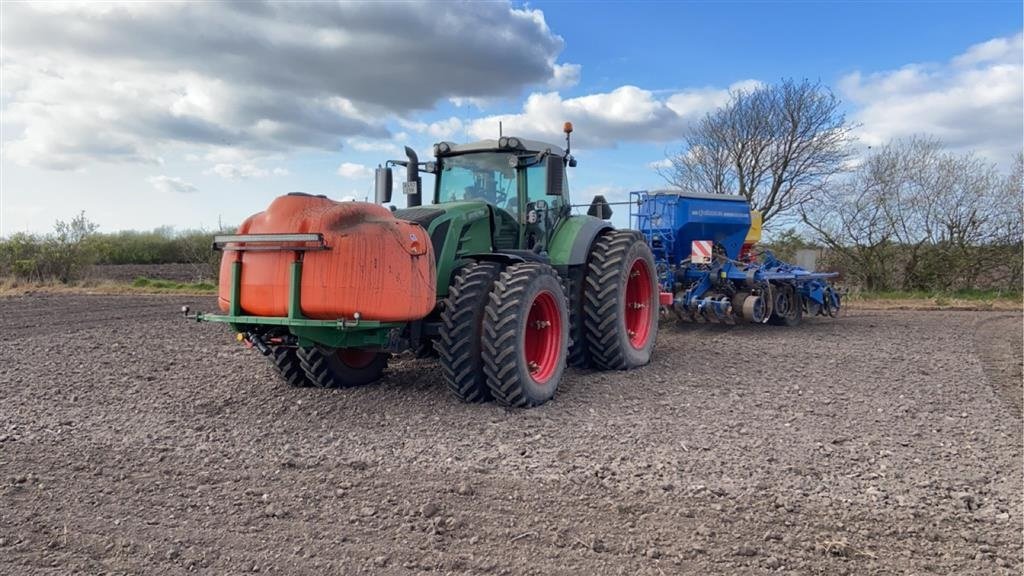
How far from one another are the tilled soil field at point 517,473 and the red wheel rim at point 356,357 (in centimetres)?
28

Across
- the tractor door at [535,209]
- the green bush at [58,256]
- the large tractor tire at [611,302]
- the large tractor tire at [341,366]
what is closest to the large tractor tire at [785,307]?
the large tractor tire at [611,302]

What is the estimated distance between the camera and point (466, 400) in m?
6.01

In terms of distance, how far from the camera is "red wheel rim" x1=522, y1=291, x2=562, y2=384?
651cm

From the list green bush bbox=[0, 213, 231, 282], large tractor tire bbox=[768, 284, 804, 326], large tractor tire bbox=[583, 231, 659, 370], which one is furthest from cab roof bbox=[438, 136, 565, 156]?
green bush bbox=[0, 213, 231, 282]

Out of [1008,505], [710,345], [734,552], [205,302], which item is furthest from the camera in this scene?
[205,302]

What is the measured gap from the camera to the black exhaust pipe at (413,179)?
794 cm

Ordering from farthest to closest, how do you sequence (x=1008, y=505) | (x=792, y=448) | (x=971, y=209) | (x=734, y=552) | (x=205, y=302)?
(x=971, y=209)
(x=205, y=302)
(x=792, y=448)
(x=1008, y=505)
(x=734, y=552)

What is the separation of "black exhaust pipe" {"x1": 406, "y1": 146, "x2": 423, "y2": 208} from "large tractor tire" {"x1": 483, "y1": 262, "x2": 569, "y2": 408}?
2128 millimetres

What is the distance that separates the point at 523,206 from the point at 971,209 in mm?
17217

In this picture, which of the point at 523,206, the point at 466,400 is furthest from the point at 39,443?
the point at 523,206

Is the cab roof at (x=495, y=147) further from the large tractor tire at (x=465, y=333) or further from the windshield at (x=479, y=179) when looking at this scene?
the large tractor tire at (x=465, y=333)

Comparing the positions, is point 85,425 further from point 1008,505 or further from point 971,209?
point 971,209

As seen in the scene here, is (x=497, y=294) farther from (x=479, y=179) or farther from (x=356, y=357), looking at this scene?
(x=479, y=179)

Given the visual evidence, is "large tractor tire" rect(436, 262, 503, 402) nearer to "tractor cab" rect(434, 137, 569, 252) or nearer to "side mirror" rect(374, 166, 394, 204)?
"tractor cab" rect(434, 137, 569, 252)
